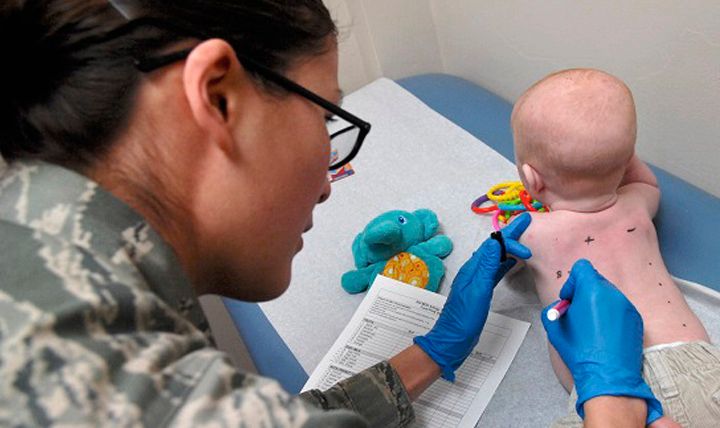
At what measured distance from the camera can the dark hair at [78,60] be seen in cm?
56

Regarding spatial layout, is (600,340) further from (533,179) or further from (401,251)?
(401,251)

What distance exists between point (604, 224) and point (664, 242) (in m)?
0.22

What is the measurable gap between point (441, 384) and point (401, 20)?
123cm

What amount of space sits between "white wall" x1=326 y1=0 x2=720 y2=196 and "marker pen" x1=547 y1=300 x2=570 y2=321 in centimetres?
51

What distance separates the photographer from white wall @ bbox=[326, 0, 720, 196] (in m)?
1.13

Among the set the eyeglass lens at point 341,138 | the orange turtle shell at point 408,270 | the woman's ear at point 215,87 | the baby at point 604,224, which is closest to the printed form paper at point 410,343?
the orange turtle shell at point 408,270

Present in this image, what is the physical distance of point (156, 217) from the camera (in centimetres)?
60

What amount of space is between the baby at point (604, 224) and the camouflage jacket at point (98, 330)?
1.93ft

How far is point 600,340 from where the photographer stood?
0.90 metres

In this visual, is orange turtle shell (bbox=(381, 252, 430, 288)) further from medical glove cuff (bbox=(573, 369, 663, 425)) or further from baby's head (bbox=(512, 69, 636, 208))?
medical glove cuff (bbox=(573, 369, 663, 425))

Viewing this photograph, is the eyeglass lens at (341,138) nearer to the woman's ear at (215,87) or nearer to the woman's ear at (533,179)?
the woman's ear at (215,87)

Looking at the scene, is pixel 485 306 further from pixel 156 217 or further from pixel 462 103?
pixel 462 103

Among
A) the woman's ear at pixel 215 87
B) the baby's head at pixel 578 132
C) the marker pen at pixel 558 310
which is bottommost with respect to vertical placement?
the marker pen at pixel 558 310

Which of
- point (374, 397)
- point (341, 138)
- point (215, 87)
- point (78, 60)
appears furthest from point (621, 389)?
point (78, 60)
